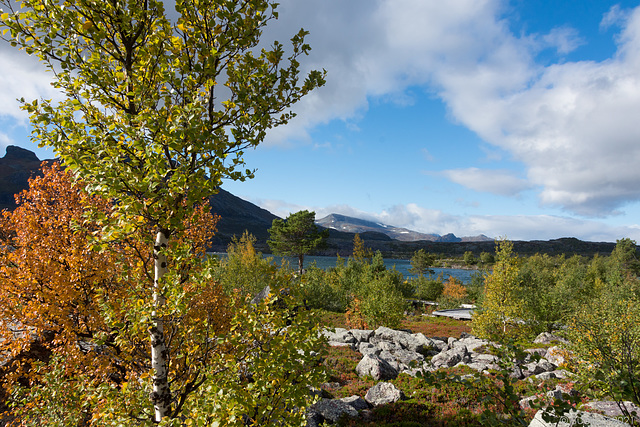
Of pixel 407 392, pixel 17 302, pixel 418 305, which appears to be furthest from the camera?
pixel 418 305

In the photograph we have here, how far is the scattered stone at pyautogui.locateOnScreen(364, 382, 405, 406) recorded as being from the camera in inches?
556

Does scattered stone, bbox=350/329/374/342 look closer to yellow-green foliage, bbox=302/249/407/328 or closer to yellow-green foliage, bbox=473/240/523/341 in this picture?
yellow-green foliage, bbox=302/249/407/328

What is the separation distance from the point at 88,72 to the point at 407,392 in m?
17.9

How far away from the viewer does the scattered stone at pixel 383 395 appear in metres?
14.1

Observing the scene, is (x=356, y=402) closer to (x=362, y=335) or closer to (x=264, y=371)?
(x=264, y=371)

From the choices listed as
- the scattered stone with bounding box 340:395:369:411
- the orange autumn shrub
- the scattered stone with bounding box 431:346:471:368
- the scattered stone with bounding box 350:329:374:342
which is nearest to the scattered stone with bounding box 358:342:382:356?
the scattered stone with bounding box 350:329:374:342

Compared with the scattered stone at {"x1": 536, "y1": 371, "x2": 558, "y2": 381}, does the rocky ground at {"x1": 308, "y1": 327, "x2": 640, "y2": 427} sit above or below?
below

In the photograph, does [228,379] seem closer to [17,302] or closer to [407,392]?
[17,302]

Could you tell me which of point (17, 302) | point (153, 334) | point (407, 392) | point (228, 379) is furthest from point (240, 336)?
point (407, 392)

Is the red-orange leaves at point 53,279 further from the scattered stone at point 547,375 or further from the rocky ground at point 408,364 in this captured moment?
the scattered stone at point 547,375

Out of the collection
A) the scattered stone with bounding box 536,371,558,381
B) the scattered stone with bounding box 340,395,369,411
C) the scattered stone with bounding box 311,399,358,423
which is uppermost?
the scattered stone with bounding box 536,371,558,381

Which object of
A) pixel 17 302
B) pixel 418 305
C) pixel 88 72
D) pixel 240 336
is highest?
pixel 88 72

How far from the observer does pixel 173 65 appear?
Answer: 454 cm

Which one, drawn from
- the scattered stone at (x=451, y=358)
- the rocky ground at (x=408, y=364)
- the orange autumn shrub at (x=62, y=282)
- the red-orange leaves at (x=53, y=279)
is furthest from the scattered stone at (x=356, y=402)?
the red-orange leaves at (x=53, y=279)
